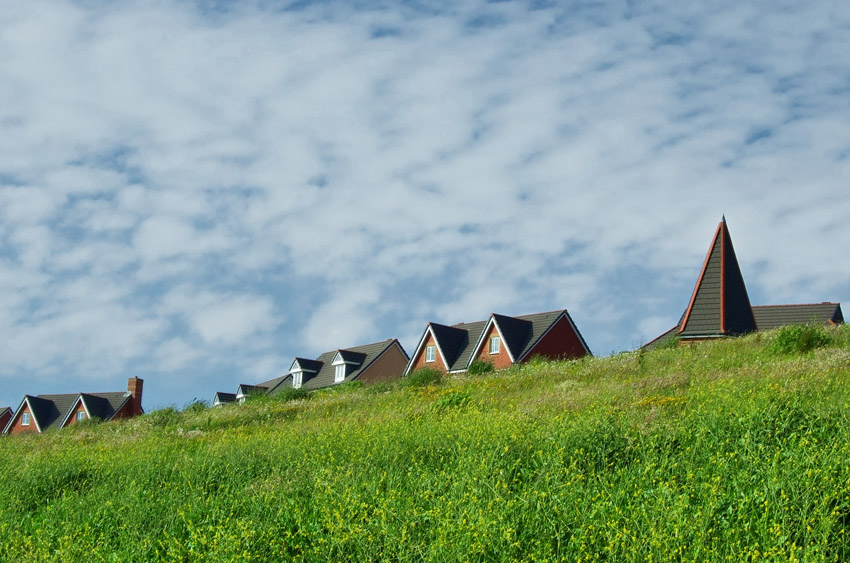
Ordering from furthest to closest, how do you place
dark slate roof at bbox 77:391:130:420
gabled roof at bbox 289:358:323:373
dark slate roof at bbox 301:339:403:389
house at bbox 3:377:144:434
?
dark slate roof at bbox 77:391:130:420 < house at bbox 3:377:144:434 < gabled roof at bbox 289:358:323:373 < dark slate roof at bbox 301:339:403:389

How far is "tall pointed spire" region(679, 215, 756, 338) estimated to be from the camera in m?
28.1

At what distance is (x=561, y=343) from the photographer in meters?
44.8

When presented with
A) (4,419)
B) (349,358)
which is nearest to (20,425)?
(4,419)

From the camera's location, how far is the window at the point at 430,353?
157ft

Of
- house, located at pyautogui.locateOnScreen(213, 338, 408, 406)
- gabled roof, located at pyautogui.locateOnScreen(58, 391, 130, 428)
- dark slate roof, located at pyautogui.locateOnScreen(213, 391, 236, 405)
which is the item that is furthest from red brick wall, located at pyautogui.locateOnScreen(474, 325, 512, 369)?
gabled roof, located at pyautogui.locateOnScreen(58, 391, 130, 428)

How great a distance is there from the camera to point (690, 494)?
7922mm

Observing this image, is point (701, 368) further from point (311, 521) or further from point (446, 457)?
point (311, 521)

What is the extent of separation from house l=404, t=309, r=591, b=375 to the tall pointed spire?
1342cm

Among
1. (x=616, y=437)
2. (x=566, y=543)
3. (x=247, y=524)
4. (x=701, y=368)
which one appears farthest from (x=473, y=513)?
(x=701, y=368)

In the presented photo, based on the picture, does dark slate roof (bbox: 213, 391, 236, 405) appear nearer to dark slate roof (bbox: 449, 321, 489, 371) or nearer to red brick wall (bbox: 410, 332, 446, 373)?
red brick wall (bbox: 410, 332, 446, 373)

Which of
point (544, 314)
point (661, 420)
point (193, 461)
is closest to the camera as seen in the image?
point (661, 420)

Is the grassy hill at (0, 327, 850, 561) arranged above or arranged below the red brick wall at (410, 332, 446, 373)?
below

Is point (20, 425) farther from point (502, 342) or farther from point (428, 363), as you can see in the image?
point (502, 342)

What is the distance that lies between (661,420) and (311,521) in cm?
524
